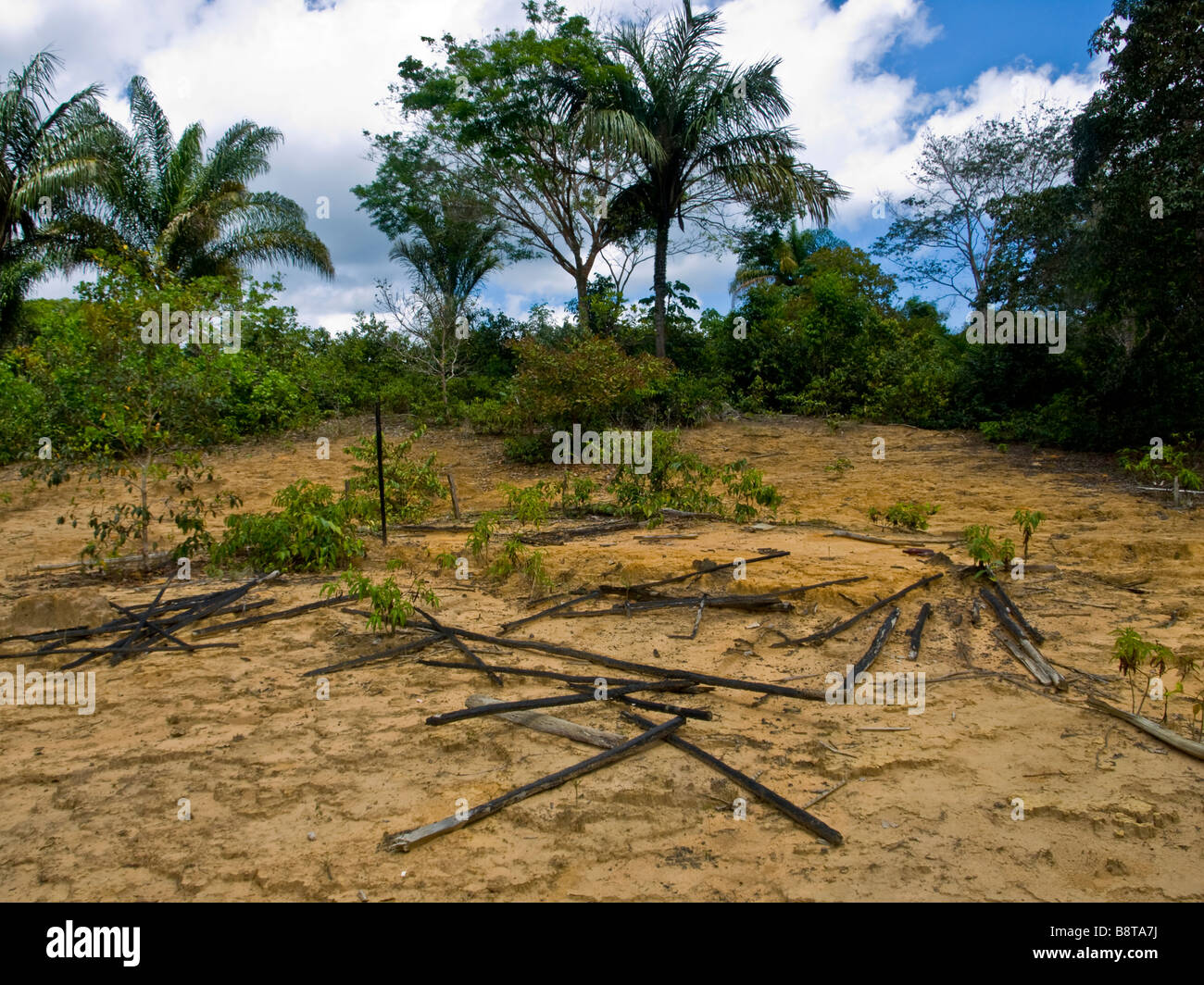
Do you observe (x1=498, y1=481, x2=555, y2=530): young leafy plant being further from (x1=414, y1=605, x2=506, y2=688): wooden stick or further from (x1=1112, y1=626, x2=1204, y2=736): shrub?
(x1=1112, y1=626, x2=1204, y2=736): shrub

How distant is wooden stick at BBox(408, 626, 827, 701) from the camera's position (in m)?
4.13

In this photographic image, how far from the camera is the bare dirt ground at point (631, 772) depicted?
8.93 feet

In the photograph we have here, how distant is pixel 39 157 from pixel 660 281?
13.1 meters

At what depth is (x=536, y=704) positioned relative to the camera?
13.0ft

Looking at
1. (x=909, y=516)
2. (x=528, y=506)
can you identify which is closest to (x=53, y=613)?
(x=528, y=506)

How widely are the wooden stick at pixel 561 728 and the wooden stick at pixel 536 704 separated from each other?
0.04 m

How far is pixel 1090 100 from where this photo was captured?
10898mm

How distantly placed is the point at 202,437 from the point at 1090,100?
39.2 ft

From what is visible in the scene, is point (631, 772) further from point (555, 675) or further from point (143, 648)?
point (143, 648)

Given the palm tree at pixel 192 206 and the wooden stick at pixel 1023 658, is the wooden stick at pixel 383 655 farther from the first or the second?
the palm tree at pixel 192 206

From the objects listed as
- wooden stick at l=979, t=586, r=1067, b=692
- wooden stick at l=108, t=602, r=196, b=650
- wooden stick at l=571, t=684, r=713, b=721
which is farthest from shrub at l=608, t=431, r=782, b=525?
wooden stick at l=108, t=602, r=196, b=650

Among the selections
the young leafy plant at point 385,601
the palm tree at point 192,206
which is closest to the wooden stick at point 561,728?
the young leafy plant at point 385,601
